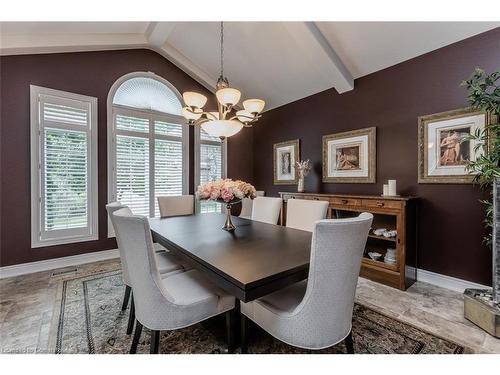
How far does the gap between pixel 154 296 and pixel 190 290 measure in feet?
0.89

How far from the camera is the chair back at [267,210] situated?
9.12 ft

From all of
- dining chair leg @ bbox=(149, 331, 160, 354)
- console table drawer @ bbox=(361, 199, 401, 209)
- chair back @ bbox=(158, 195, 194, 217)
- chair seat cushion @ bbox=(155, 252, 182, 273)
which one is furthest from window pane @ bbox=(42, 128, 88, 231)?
console table drawer @ bbox=(361, 199, 401, 209)

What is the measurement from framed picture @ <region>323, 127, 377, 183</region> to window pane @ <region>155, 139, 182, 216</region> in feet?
8.47

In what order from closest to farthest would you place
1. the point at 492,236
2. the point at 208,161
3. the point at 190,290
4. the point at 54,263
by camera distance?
the point at 190,290, the point at 492,236, the point at 54,263, the point at 208,161

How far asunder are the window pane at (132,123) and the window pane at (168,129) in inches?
7.1

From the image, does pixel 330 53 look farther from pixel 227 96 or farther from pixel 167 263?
pixel 167 263

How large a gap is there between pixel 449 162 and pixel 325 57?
75.8 inches

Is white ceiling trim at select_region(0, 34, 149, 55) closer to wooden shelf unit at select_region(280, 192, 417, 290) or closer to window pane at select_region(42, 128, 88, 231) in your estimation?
window pane at select_region(42, 128, 88, 231)

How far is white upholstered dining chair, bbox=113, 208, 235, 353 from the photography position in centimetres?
127

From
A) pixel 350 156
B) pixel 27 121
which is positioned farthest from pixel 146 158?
pixel 350 156

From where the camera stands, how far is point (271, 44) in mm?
3359
